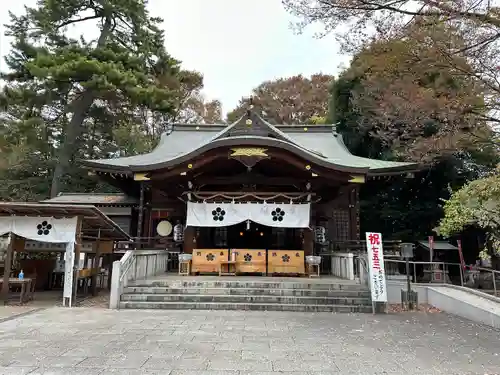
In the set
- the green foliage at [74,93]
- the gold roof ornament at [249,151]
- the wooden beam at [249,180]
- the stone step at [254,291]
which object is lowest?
the stone step at [254,291]

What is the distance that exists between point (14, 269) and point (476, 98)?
40.1ft

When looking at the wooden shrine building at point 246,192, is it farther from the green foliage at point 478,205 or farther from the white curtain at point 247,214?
the green foliage at point 478,205

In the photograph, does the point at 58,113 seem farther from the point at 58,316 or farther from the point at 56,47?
the point at 58,316

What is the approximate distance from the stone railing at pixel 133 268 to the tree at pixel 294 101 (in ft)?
61.6

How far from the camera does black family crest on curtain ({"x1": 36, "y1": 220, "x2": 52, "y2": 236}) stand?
28.4 feet

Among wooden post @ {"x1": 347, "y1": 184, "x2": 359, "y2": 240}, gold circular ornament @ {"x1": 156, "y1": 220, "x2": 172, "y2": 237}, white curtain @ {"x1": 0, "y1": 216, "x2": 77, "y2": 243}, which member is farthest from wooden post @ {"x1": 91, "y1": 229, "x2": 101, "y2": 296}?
wooden post @ {"x1": 347, "y1": 184, "x2": 359, "y2": 240}

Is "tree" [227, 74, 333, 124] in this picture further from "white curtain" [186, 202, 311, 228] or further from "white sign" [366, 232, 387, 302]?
"white sign" [366, 232, 387, 302]

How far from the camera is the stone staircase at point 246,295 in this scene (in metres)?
8.21

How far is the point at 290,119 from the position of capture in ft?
96.3

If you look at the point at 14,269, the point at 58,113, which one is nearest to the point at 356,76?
the point at 14,269

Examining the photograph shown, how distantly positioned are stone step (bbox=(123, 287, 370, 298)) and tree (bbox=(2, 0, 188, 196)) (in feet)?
44.6

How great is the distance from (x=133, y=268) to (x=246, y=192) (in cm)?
439

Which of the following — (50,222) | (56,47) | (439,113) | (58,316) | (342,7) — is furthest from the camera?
(56,47)

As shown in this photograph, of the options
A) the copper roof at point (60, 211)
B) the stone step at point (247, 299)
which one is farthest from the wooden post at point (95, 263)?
the stone step at point (247, 299)
